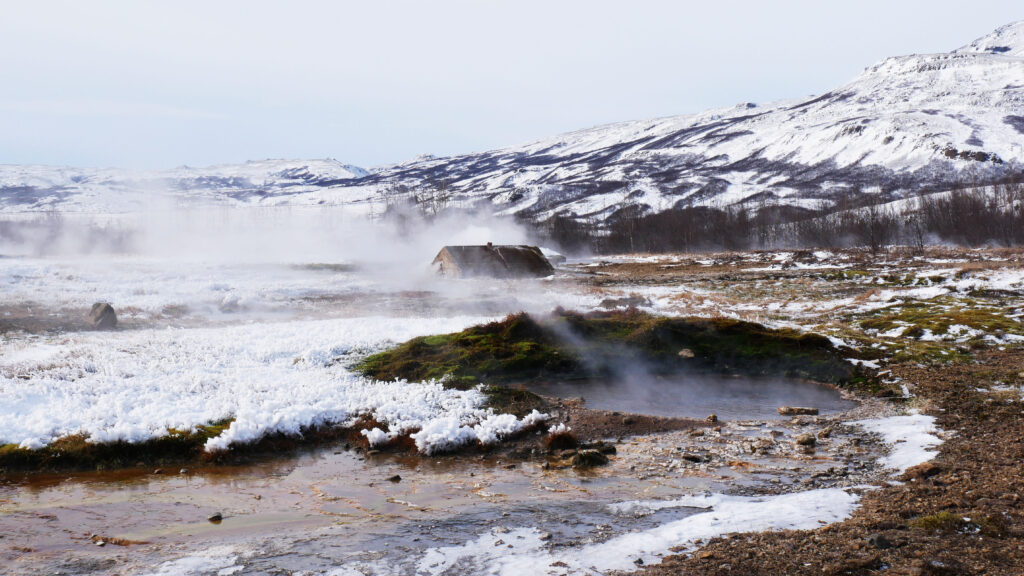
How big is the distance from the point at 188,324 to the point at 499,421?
20.3m

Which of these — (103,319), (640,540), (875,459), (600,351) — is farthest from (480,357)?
(103,319)

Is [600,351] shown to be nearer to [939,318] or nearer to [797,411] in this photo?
[797,411]

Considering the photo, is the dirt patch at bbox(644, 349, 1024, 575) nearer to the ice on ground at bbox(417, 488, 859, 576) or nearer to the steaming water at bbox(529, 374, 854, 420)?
the ice on ground at bbox(417, 488, 859, 576)

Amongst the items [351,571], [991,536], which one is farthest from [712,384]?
[351,571]

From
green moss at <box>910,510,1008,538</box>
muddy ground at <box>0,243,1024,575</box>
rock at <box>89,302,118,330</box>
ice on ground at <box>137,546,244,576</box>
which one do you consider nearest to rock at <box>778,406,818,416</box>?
muddy ground at <box>0,243,1024,575</box>

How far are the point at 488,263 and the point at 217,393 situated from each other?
39.4m

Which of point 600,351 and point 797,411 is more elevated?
point 600,351

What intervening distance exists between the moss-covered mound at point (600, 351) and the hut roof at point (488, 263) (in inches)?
1239

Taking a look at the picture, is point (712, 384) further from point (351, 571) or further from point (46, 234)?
point (46, 234)

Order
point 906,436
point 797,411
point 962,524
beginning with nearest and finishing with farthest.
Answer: point 962,524, point 906,436, point 797,411

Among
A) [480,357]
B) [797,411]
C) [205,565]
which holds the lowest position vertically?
[797,411]

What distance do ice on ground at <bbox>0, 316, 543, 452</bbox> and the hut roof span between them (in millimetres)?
31199

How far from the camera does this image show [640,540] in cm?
748

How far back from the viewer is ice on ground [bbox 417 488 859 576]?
693 centimetres
